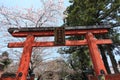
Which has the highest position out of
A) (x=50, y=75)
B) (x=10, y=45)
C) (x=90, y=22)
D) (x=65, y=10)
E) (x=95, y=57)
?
(x=65, y=10)

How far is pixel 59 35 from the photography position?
9.16 meters

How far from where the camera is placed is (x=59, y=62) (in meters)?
21.5

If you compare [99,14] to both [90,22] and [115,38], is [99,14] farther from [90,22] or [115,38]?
[115,38]

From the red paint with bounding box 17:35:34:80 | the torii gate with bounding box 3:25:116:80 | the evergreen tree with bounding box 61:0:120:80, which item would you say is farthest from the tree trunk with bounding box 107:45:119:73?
the red paint with bounding box 17:35:34:80

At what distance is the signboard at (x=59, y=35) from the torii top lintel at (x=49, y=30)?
19 cm

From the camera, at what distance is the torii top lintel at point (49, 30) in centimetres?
934

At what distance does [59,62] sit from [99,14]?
26.3 ft

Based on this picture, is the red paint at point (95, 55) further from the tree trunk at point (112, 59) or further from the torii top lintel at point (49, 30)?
the tree trunk at point (112, 59)

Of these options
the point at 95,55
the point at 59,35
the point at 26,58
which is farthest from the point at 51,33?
the point at 95,55

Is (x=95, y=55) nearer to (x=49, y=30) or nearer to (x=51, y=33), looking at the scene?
(x=51, y=33)

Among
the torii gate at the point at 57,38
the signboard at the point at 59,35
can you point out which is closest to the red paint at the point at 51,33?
the torii gate at the point at 57,38

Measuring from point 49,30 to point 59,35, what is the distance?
509 mm

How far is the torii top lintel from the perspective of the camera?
934cm

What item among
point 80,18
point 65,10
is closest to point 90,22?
point 80,18
